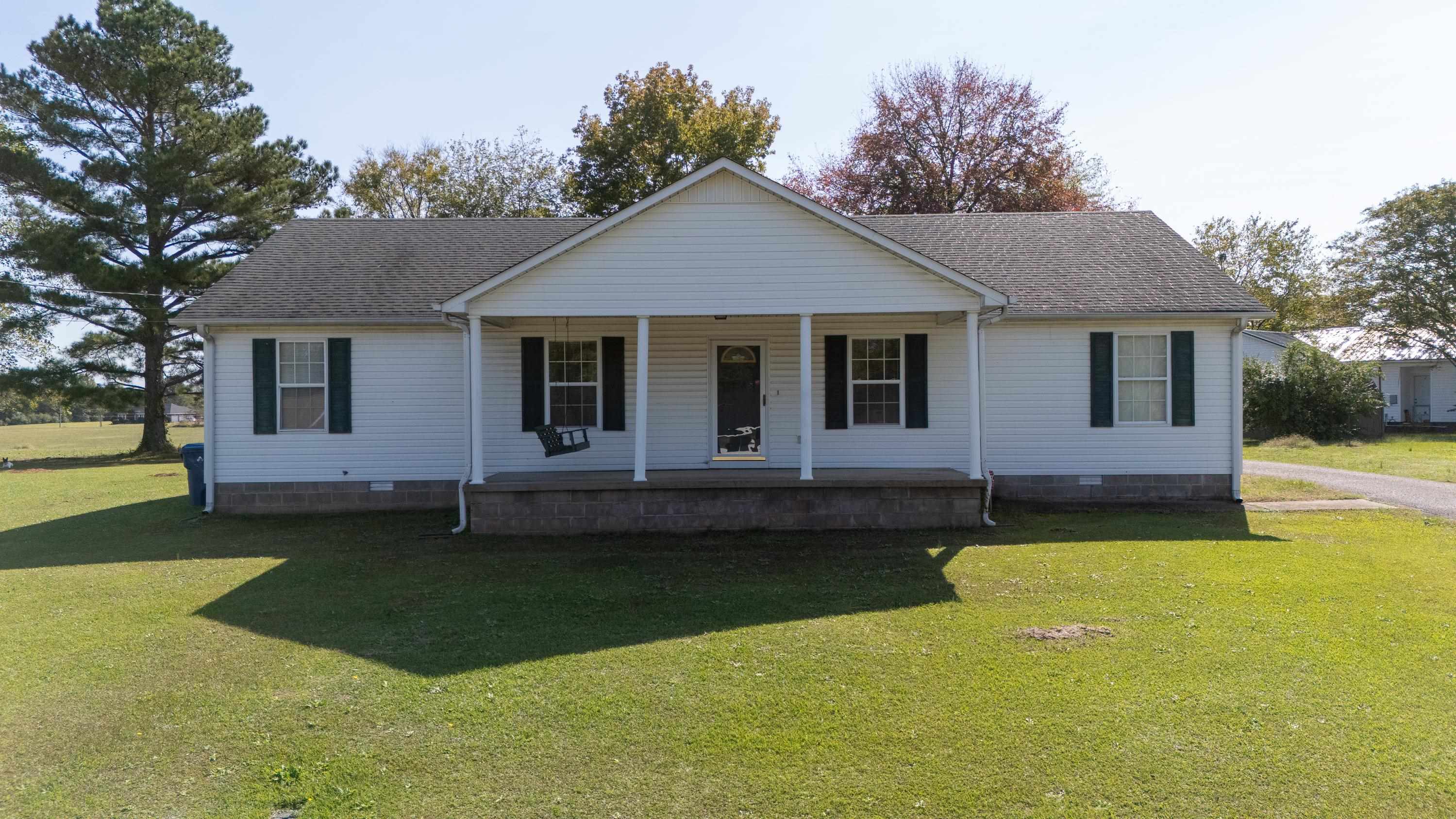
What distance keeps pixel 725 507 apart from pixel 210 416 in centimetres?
795

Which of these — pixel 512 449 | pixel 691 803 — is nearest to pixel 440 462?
pixel 512 449

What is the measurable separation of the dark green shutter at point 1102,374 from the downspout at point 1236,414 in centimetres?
177

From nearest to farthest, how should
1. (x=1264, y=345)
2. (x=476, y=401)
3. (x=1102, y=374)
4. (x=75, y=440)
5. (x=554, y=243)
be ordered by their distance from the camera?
(x=476, y=401) < (x=554, y=243) < (x=1102, y=374) < (x=1264, y=345) < (x=75, y=440)

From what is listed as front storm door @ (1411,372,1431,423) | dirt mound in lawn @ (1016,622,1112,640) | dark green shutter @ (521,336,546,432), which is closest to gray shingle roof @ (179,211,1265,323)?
dark green shutter @ (521,336,546,432)

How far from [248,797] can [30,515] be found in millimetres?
12536

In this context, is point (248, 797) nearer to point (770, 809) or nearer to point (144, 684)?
point (144, 684)

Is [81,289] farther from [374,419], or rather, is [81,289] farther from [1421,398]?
[1421,398]

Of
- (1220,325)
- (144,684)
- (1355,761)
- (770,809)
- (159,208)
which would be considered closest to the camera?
(770,809)

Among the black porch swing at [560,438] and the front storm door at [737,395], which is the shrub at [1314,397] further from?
the black porch swing at [560,438]

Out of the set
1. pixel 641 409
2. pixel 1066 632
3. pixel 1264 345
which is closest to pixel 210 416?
pixel 641 409

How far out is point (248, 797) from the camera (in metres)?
3.92

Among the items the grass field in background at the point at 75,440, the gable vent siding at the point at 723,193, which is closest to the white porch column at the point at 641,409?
the gable vent siding at the point at 723,193

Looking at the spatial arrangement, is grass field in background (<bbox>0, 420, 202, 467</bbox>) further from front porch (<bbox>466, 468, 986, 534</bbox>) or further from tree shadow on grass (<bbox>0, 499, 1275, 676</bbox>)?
front porch (<bbox>466, 468, 986, 534</bbox>)

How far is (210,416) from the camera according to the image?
12344 mm
